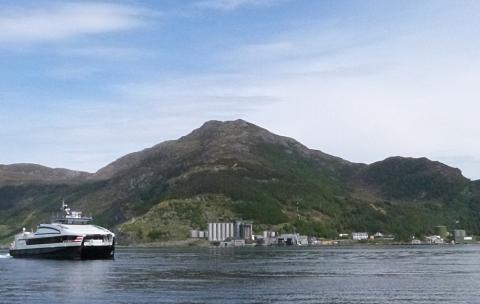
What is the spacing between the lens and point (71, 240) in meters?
176

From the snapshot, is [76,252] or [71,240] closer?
[76,252]

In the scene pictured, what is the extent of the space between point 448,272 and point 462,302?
51485 mm

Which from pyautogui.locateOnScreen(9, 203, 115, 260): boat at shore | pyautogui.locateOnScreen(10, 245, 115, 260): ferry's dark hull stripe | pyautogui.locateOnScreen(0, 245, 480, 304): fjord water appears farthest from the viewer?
pyautogui.locateOnScreen(9, 203, 115, 260): boat at shore

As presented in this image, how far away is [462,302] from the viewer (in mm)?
81312

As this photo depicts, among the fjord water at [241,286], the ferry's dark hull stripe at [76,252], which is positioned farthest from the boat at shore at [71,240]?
the fjord water at [241,286]

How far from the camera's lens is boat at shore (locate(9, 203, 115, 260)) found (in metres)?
174

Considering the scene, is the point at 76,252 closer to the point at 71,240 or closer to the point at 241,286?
the point at 71,240

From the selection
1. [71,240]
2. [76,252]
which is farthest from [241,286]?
[71,240]

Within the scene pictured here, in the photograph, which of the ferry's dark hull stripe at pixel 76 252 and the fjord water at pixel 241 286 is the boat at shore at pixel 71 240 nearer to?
the ferry's dark hull stripe at pixel 76 252

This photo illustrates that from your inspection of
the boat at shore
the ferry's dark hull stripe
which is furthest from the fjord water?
the boat at shore

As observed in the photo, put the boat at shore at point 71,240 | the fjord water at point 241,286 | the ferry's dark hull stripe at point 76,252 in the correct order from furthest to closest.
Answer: the boat at shore at point 71,240 < the ferry's dark hull stripe at point 76,252 < the fjord water at point 241,286

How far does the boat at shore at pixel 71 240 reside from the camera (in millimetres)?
174500

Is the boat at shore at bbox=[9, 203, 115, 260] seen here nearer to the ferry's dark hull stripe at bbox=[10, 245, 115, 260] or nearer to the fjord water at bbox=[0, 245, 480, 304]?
the ferry's dark hull stripe at bbox=[10, 245, 115, 260]

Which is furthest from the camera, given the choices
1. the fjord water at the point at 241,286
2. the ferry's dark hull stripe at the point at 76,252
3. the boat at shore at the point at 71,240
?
the boat at shore at the point at 71,240
